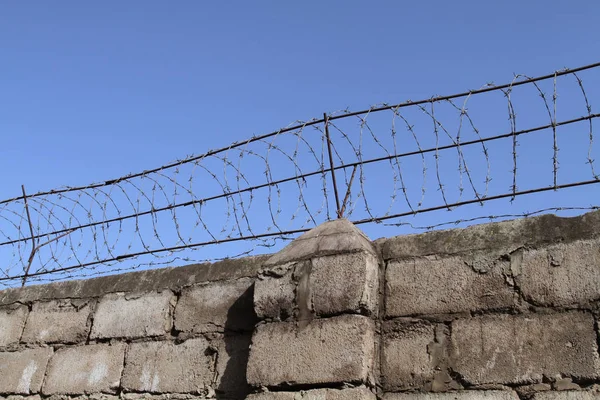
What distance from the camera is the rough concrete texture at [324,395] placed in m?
3.21

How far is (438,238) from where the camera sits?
3.64 metres

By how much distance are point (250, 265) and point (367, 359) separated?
117cm

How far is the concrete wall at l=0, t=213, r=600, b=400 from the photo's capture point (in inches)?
124

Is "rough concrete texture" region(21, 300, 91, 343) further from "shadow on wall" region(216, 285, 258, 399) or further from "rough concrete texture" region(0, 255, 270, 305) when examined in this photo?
"shadow on wall" region(216, 285, 258, 399)

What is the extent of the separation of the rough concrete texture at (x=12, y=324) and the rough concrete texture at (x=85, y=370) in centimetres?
51

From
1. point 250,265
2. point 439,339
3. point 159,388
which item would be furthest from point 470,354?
point 159,388

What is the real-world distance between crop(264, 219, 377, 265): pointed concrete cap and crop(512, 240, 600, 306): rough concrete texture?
82 centimetres

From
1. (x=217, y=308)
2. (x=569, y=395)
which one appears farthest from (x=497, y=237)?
(x=217, y=308)

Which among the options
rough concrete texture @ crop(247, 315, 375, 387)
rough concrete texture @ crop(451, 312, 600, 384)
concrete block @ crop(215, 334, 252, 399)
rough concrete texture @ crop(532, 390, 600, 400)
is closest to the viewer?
rough concrete texture @ crop(532, 390, 600, 400)

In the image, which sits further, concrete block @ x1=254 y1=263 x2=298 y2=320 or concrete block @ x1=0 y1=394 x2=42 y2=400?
concrete block @ x1=0 y1=394 x2=42 y2=400

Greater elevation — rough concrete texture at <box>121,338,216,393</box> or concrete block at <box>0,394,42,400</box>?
rough concrete texture at <box>121,338,216,393</box>

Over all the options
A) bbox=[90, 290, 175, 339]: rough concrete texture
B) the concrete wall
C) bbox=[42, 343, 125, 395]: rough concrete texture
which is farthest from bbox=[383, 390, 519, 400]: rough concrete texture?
bbox=[42, 343, 125, 395]: rough concrete texture

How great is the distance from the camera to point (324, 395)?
328 centimetres

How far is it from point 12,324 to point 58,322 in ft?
1.53
